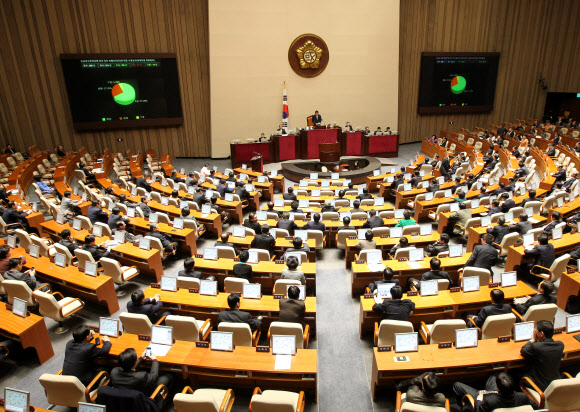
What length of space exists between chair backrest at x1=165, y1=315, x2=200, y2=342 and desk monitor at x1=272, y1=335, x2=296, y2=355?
1.18 metres

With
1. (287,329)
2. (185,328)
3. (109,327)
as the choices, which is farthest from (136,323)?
(287,329)

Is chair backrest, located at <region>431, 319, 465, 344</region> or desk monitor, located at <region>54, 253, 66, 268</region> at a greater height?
desk monitor, located at <region>54, 253, 66, 268</region>

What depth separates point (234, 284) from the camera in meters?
5.87

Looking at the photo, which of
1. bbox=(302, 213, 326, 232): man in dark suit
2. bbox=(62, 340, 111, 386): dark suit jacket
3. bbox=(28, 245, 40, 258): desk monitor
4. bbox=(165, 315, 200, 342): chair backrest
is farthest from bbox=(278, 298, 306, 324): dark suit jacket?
bbox=(28, 245, 40, 258): desk monitor

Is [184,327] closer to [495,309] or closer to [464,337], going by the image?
[464,337]

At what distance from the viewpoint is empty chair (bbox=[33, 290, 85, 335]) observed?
5543mm

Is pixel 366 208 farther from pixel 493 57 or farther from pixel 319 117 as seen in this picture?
pixel 493 57

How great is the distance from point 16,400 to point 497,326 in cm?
545

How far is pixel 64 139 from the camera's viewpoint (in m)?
16.8

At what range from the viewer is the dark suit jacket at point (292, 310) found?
5.04m

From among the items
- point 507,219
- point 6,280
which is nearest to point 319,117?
point 507,219

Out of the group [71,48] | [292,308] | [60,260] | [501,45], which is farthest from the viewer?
[501,45]

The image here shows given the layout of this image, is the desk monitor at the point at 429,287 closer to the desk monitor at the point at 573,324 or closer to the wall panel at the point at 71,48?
the desk monitor at the point at 573,324

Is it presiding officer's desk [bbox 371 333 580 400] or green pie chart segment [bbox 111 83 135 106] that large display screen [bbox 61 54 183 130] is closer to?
green pie chart segment [bbox 111 83 135 106]
